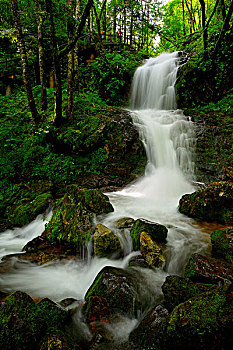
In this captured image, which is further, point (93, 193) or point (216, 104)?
point (216, 104)

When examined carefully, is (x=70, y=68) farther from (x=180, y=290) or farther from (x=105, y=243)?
(x=180, y=290)

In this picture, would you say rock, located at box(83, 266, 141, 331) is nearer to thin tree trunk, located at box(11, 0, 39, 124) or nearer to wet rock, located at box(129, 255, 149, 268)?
wet rock, located at box(129, 255, 149, 268)

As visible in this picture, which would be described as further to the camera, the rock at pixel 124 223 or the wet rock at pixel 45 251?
the rock at pixel 124 223

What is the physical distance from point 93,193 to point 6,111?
→ 7.07 m

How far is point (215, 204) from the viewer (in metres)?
4.72

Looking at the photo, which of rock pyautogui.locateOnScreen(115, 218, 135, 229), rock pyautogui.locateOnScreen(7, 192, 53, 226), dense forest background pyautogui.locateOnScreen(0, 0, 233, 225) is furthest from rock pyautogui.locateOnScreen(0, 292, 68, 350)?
dense forest background pyautogui.locateOnScreen(0, 0, 233, 225)

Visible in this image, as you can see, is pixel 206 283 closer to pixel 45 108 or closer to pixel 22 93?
pixel 45 108

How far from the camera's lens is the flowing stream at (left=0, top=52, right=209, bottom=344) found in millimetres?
3377

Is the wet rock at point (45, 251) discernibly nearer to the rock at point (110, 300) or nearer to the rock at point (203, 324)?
the rock at point (110, 300)

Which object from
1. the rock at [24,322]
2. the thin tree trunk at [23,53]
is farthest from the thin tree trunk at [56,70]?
the rock at [24,322]

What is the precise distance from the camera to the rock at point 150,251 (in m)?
3.39

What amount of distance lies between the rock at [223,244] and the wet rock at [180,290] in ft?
3.39

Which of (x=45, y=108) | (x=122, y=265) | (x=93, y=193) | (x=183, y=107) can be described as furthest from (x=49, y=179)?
(x=183, y=107)

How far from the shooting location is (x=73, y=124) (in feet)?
25.9
